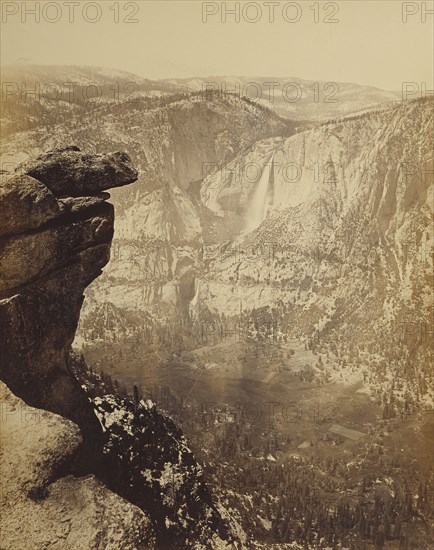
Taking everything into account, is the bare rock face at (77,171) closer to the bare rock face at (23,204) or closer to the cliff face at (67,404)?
the cliff face at (67,404)

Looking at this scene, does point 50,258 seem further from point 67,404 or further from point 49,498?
point 49,498

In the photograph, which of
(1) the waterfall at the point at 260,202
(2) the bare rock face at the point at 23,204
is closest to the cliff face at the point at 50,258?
(2) the bare rock face at the point at 23,204

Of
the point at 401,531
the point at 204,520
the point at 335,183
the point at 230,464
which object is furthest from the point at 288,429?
the point at 335,183

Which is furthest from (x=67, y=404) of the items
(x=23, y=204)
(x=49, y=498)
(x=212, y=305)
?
(x=212, y=305)

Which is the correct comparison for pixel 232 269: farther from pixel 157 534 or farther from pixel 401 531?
pixel 157 534

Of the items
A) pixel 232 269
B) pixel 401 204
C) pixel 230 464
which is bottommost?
Answer: pixel 230 464

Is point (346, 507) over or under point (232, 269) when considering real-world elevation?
under
